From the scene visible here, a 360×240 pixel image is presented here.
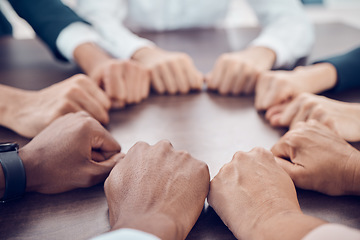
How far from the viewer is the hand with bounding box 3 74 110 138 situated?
63 centimetres

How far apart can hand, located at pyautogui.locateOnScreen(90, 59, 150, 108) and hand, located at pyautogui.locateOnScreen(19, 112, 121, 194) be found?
0.22 meters

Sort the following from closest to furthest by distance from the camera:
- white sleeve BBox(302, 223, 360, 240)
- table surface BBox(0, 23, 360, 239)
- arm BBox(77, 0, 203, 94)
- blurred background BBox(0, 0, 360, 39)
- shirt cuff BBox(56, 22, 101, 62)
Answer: white sleeve BBox(302, 223, 360, 240)
table surface BBox(0, 23, 360, 239)
arm BBox(77, 0, 203, 94)
shirt cuff BBox(56, 22, 101, 62)
blurred background BBox(0, 0, 360, 39)

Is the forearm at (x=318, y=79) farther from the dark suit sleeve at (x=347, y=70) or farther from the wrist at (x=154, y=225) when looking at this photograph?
the wrist at (x=154, y=225)

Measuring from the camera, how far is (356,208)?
18.5 inches

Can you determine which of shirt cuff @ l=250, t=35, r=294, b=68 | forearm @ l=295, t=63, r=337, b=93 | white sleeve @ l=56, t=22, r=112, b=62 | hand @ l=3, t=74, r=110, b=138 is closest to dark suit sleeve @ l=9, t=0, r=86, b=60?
white sleeve @ l=56, t=22, r=112, b=62

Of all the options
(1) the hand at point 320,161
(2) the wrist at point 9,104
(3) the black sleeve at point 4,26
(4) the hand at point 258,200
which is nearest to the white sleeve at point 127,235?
(4) the hand at point 258,200

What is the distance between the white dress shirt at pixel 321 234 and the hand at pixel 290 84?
17.0 inches

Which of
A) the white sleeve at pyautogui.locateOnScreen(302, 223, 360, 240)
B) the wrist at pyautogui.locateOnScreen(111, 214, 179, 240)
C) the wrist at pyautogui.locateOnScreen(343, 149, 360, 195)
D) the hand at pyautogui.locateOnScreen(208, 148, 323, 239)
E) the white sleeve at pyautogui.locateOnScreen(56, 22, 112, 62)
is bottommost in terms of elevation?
the wrist at pyautogui.locateOnScreen(343, 149, 360, 195)

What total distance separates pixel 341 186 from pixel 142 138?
36cm

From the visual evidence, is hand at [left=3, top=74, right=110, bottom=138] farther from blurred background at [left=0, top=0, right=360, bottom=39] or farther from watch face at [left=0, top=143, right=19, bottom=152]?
blurred background at [left=0, top=0, right=360, bottom=39]

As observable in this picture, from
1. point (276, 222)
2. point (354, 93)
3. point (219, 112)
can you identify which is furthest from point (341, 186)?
→ point (354, 93)

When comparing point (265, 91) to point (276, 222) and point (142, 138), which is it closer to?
point (142, 138)

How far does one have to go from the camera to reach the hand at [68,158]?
0.50 metres

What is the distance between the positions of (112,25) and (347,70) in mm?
773
